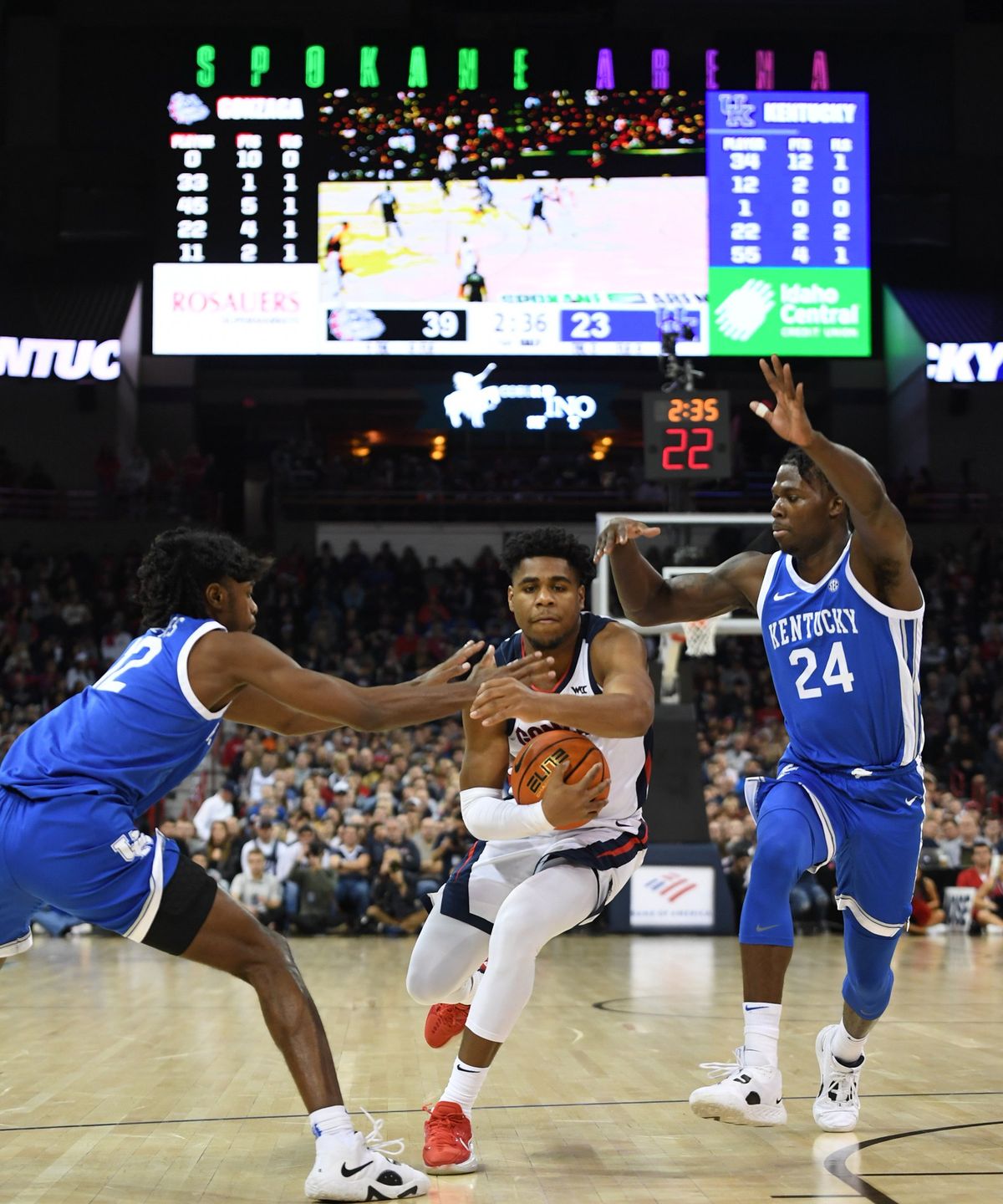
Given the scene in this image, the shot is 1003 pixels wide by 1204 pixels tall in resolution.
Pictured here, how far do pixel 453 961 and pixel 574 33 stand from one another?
21.4 metres

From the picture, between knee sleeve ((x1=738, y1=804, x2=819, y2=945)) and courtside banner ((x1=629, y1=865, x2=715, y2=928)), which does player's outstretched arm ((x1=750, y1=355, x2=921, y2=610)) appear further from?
courtside banner ((x1=629, y1=865, x2=715, y2=928))

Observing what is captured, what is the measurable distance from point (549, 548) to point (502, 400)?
1650cm

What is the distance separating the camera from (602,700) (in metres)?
4.34

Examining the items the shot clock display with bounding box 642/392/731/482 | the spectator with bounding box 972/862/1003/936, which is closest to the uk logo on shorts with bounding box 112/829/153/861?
the shot clock display with bounding box 642/392/731/482

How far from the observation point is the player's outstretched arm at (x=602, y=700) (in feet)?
13.4

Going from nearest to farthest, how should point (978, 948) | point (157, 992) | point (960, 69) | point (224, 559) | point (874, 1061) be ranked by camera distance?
point (224, 559) < point (874, 1061) < point (157, 992) < point (978, 948) < point (960, 69)

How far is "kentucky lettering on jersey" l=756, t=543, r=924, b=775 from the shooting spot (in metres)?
4.66

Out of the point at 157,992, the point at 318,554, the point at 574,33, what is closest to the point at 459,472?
the point at 318,554

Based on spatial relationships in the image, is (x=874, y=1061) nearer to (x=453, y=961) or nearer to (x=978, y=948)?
(x=453, y=961)

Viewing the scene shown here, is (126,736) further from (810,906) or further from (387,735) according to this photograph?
(387,735)

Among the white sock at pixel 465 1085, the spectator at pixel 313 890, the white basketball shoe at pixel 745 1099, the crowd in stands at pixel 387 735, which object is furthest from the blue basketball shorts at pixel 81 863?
the spectator at pixel 313 890

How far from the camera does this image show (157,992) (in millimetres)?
9172

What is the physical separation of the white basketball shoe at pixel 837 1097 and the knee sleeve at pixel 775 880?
1.89 feet

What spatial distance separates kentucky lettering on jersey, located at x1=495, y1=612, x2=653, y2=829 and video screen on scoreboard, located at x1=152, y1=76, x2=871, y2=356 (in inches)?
568
